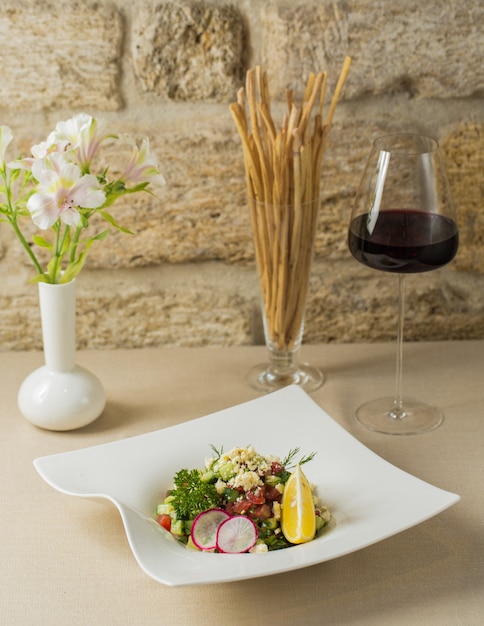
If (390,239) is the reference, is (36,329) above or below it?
below

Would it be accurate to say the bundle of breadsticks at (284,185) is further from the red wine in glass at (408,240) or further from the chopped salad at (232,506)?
the chopped salad at (232,506)

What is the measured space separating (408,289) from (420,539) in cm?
49

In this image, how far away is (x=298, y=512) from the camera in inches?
33.1

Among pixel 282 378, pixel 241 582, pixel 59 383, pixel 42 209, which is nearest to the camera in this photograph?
pixel 241 582

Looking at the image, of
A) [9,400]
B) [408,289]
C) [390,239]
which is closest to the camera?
[390,239]

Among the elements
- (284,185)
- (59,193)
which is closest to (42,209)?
(59,193)

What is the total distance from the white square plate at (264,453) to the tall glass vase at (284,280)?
12 centimetres

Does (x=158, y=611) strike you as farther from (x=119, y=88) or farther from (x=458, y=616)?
(x=119, y=88)

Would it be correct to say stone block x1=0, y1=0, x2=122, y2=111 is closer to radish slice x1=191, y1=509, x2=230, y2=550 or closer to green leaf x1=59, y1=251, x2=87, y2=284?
green leaf x1=59, y1=251, x2=87, y2=284

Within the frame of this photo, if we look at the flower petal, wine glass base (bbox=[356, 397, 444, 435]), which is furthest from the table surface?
the flower petal

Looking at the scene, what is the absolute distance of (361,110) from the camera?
47.9 inches

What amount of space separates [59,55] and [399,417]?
617 mm

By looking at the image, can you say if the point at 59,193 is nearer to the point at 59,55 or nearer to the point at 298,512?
the point at 59,55

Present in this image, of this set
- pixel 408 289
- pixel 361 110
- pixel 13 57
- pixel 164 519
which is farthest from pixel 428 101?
pixel 164 519
